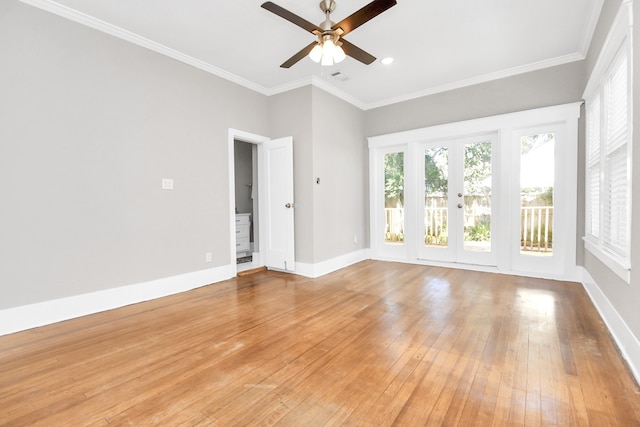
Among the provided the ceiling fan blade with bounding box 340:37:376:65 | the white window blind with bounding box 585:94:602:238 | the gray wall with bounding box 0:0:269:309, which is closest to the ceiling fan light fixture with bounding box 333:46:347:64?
the ceiling fan blade with bounding box 340:37:376:65

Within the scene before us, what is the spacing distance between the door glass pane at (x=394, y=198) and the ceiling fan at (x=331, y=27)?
2.67m

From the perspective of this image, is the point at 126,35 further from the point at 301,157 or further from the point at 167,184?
the point at 301,157

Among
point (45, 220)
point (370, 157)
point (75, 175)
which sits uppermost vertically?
point (370, 157)

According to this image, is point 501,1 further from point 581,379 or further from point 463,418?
point 463,418

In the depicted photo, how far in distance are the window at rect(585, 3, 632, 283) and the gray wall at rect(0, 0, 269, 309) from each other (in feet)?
13.3

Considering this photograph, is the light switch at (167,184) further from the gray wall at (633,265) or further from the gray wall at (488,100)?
the gray wall at (633,265)

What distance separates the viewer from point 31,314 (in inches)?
98.0

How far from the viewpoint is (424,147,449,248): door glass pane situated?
473 centimetres

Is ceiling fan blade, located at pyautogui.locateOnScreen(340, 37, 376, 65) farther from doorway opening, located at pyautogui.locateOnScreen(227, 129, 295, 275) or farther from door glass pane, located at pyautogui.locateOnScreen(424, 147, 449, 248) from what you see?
door glass pane, located at pyautogui.locateOnScreen(424, 147, 449, 248)

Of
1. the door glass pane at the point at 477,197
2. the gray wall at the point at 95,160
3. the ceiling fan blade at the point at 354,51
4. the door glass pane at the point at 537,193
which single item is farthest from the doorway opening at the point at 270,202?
the door glass pane at the point at 537,193

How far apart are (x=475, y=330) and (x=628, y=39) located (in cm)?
235

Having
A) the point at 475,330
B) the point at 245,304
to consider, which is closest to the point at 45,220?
the point at 245,304

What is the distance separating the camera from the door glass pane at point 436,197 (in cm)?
473

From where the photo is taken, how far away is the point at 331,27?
2.40 m
